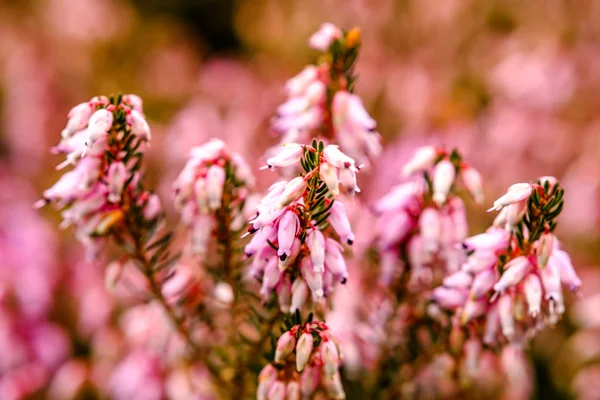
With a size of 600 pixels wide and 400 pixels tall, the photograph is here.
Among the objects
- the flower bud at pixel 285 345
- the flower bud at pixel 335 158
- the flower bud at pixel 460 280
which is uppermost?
the flower bud at pixel 335 158

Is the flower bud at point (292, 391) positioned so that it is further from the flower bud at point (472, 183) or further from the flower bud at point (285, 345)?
the flower bud at point (472, 183)

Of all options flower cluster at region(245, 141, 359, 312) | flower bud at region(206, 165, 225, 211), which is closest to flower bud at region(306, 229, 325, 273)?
flower cluster at region(245, 141, 359, 312)

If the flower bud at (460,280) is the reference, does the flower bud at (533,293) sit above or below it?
below

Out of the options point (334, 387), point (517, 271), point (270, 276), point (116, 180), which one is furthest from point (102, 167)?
point (517, 271)

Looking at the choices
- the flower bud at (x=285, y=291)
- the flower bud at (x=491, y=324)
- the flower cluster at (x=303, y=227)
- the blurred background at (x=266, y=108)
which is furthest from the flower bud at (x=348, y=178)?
the blurred background at (x=266, y=108)

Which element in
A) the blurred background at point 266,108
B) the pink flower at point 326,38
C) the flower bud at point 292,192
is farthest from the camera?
the blurred background at point 266,108

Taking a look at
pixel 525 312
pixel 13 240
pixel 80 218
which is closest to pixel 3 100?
pixel 13 240

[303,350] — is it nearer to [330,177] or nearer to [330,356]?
[330,356]
